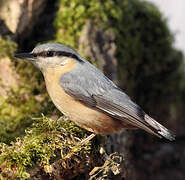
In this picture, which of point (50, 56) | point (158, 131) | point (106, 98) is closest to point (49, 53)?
point (50, 56)

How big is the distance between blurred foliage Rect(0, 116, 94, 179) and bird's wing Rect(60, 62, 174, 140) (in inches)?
12.7

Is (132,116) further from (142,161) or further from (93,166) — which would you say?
(142,161)

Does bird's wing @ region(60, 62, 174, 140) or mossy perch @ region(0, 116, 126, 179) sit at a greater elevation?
bird's wing @ region(60, 62, 174, 140)

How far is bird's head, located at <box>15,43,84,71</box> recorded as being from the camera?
325 centimetres

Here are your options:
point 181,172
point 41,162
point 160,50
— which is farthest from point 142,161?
point 41,162

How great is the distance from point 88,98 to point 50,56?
1.89 ft

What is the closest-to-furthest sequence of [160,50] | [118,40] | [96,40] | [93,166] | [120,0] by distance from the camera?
[93,166]
[96,40]
[118,40]
[120,0]
[160,50]

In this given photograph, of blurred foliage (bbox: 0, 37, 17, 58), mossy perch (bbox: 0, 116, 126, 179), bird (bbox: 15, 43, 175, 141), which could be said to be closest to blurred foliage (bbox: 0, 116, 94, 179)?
mossy perch (bbox: 0, 116, 126, 179)

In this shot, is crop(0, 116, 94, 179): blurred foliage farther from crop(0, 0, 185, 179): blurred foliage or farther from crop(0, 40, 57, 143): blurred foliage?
crop(0, 40, 57, 143): blurred foliage

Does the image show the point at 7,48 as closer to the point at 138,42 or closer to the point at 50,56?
the point at 50,56

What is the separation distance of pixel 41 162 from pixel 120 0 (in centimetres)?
313

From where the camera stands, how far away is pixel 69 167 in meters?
2.86

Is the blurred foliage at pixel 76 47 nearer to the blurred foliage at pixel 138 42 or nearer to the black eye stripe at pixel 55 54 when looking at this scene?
the blurred foliage at pixel 138 42

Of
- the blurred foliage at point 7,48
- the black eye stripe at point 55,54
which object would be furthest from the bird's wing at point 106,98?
the blurred foliage at point 7,48
